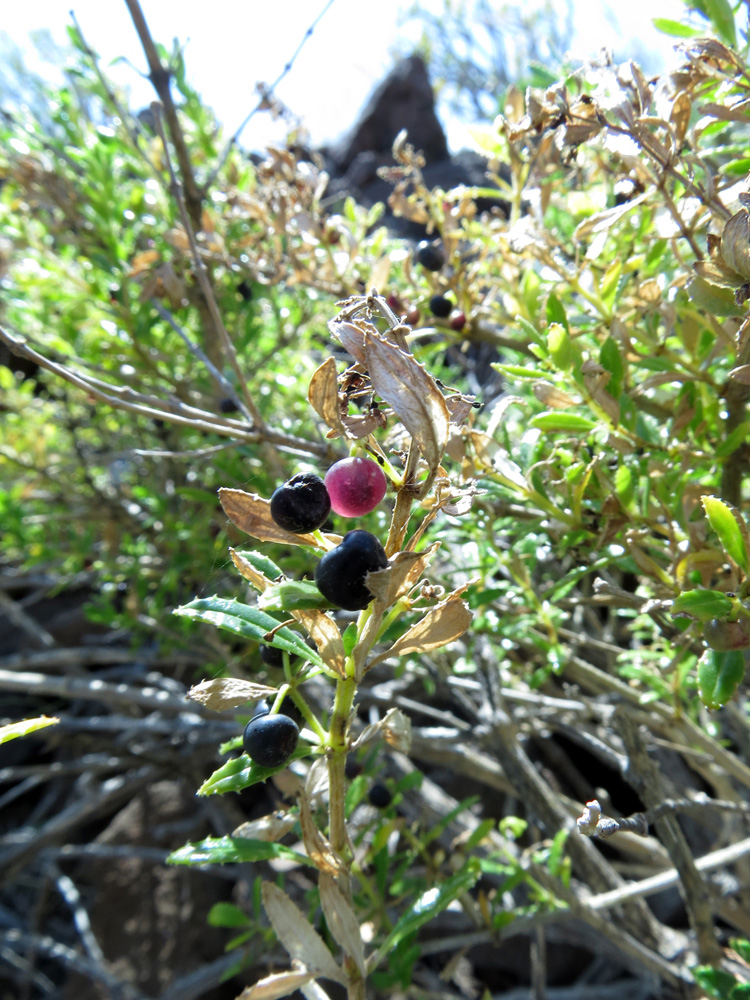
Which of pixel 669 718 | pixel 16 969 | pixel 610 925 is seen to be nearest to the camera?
pixel 669 718

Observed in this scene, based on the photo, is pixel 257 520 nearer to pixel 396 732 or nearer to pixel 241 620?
pixel 241 620

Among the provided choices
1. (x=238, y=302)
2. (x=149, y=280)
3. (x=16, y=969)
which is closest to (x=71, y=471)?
(x=238, y=302)

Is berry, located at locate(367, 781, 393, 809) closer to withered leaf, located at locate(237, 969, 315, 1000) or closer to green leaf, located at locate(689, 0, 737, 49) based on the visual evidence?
withered leaf, located at locate(237, 969, 315, 1000)

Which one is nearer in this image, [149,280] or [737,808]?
[737,808]

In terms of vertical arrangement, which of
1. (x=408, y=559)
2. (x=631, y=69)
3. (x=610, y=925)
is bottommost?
(x=610, y=925)

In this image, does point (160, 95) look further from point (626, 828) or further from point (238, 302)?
point (626, 828)
